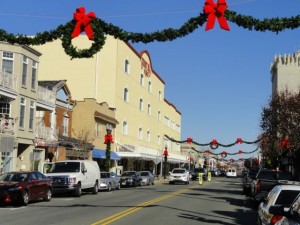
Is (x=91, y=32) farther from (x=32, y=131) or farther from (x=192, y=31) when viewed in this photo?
(x=32, y=131)

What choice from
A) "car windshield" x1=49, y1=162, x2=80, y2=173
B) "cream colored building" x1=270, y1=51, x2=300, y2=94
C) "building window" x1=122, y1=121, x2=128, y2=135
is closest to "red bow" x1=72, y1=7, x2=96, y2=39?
"car windshield" x1=49, y1=162, x2=80, y2=173

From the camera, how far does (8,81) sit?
106 ft

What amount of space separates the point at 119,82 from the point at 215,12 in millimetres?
46037

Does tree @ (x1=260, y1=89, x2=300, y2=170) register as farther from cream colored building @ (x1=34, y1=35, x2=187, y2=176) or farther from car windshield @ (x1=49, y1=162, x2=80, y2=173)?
cream colored building @ (x1=34, y1=35, x2=187, y2=176)

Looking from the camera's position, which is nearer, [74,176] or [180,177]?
[74,176]

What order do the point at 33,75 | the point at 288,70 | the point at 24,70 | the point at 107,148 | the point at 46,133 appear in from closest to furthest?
the point at 24,70, the point at 33,75, the point at 46,133, the point at 107,148, the point at 288,70

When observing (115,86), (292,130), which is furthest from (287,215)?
(115,86)

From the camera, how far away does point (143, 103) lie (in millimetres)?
72125

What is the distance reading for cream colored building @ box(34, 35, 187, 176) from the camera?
2258 inches

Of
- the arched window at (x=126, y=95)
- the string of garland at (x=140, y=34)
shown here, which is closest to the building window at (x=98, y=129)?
the arched window at (x=126, y=95)

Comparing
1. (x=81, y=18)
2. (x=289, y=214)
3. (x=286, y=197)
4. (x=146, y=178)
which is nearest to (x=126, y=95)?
(x=146, y=178)

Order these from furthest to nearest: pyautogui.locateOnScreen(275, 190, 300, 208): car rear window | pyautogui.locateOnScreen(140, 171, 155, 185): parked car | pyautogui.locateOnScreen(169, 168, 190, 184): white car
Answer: pyautogui.locateOnScreen(169, 168, 190, 184): white car, pyautogui.locateOnScreen(140, 171, 155, 185): parked car, pyautogui.locateOnScreen(275, 190, 300, 208): car rear window

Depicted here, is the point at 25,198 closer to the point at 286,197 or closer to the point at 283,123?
the point at 286,197

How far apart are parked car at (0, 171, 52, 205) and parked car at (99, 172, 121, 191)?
10.3 m
